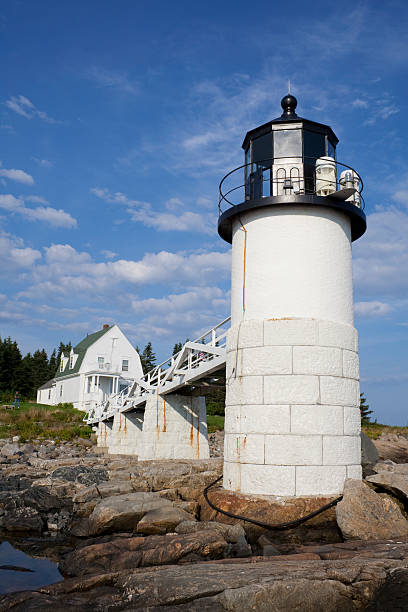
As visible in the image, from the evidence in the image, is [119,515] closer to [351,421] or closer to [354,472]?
[354,472]

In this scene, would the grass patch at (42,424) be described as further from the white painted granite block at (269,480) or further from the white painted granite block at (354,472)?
the white painted granite block at (354,472)

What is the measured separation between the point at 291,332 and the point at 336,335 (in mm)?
955

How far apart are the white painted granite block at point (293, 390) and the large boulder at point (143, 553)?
2.95 m

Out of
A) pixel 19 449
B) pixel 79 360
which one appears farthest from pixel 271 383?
pixel 79 360

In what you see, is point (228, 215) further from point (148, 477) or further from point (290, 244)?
point (148, 477)

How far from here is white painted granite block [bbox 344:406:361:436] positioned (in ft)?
31.9

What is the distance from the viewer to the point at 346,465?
31.3 feet

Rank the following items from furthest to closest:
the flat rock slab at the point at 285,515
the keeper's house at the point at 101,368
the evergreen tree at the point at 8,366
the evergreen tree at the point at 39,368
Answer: the evergreen tree at the point at 39,368, the evergreen tree at the point at 8,366, the keeper's house at the point at 101,368, the flat rock slab at the point at 285,515

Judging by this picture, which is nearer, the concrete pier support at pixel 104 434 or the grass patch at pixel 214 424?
the concrete pier support at pixel 104 434

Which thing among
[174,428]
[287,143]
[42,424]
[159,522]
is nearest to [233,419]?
[159,522]

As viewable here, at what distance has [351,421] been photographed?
32.2ft

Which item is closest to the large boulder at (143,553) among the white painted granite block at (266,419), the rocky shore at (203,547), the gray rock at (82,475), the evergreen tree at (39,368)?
the rocky shore at (203,547)

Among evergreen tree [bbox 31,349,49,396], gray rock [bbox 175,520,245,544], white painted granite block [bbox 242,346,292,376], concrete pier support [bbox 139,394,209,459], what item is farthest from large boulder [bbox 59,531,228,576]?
evergreen tree [bbox 31,349,49,396]

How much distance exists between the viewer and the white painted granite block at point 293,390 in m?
9.48
